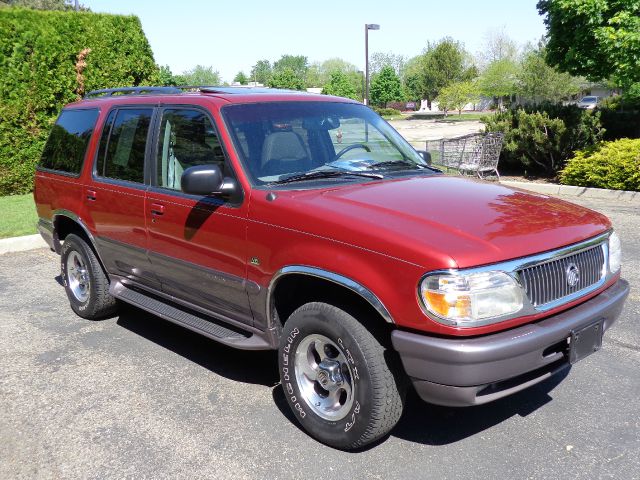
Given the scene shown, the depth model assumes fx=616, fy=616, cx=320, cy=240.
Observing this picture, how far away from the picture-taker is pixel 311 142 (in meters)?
4.31

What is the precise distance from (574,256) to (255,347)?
195 cm

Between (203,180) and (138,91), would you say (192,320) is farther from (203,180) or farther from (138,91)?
(138,91)

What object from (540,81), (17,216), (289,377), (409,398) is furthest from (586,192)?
(540,81)

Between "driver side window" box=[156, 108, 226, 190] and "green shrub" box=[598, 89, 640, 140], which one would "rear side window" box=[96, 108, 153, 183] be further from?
"green shrub" box=[598, 89, 640, 140]

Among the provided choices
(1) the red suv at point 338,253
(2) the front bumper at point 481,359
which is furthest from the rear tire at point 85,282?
(2) the front bumper at point 481,359

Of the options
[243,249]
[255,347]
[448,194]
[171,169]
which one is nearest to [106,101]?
[171,169]

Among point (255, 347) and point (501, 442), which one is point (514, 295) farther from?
point (255, 347)

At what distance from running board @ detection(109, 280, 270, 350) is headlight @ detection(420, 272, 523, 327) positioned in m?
1.32

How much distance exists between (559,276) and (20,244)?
7564 mm

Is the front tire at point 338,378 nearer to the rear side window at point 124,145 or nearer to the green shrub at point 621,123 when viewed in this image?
the rear side window at point 124,145

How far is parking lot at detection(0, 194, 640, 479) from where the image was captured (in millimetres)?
3303

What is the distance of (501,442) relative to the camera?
3500 mm

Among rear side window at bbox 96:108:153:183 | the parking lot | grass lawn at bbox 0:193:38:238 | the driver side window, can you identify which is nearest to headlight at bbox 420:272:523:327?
the parking lot

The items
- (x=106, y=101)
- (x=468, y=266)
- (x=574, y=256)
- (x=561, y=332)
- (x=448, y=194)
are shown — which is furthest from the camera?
(x=106, y=101)
